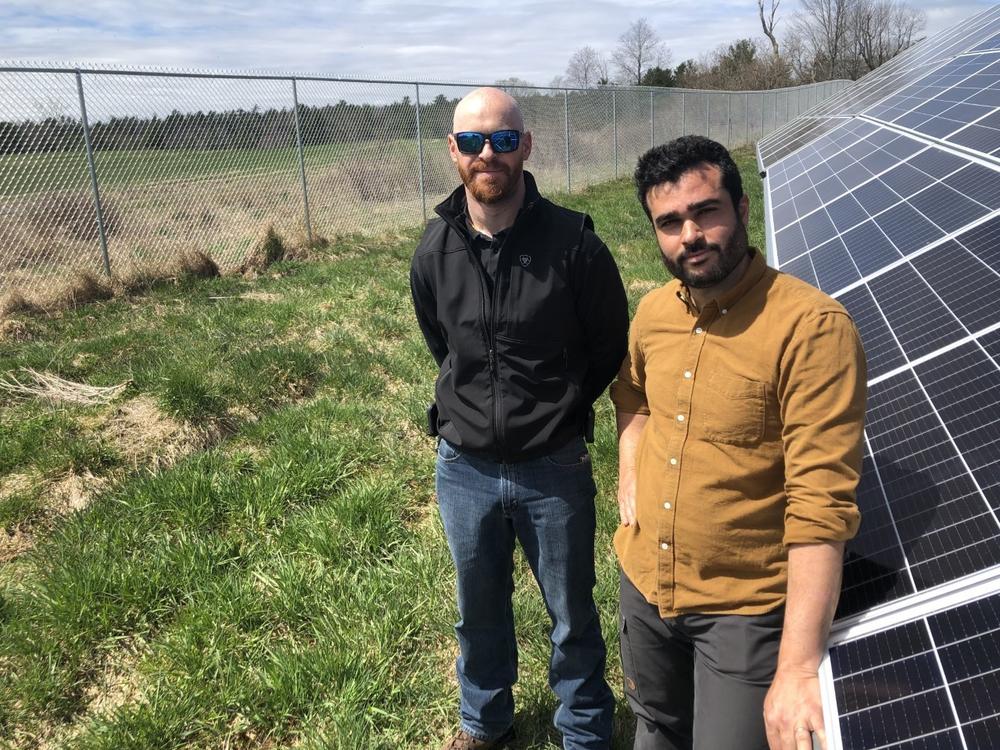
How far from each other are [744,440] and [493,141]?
1178 millimetres

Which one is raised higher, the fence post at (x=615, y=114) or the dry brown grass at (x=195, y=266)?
the fence post at (x=615, y=114)

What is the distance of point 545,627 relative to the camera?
3400 millimetres

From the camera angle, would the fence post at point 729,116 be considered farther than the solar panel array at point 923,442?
Yes

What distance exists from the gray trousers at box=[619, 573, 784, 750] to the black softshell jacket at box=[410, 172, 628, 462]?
0.58m

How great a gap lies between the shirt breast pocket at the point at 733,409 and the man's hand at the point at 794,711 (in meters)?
0.54

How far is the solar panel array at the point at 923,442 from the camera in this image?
1.52m

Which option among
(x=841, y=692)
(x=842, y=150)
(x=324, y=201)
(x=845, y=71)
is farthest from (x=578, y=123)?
(x=845, y=71)

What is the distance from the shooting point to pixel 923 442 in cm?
221

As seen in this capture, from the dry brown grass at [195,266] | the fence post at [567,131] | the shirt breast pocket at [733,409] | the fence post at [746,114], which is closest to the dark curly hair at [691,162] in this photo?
the shirt breast pocket at [733,409]

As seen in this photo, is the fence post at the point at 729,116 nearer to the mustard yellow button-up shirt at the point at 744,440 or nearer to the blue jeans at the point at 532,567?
the blue jeans at the point at 532,567

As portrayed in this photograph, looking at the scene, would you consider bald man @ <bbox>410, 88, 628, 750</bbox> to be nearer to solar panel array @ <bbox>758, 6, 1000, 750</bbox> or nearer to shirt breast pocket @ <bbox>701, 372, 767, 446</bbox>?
shirt breast pocket @ <bbox>701, 372, 767, 446</bbox>

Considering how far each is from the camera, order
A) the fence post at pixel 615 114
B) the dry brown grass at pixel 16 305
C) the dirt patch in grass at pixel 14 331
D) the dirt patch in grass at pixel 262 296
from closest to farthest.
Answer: the dirt patch in grass at pixel 14 331 → the dry brown grass at pixel 16 305 → the dirt patch in grass at pixel 262 296 → the fence post at pixel 615 114

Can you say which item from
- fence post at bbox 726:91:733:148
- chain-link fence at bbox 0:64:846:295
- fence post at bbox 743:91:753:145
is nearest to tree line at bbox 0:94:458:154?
chain-link fence at bbox 0:64:846:295

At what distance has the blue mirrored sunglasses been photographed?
230cm
